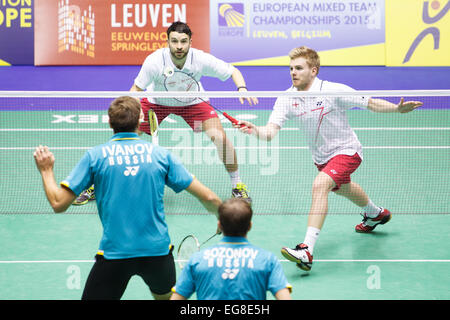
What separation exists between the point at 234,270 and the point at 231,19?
10.4 meters

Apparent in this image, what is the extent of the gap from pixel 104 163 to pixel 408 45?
10471mm

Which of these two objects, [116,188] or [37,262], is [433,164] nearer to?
[37,262]

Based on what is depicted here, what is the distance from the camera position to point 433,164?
864cm

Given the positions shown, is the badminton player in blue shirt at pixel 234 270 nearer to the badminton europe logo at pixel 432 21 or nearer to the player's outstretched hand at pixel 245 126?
the player's outstretched hand at pixel 245 126

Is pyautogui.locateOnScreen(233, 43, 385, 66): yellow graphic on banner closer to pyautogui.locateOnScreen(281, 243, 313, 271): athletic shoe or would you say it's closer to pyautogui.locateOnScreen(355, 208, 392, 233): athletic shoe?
pyautogui.locateOnScreen(355, 208, 392, 233): athletic shoe

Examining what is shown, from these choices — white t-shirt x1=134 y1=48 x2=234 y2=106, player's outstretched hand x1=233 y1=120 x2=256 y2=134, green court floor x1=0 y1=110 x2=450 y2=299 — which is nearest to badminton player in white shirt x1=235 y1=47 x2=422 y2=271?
player's outstretched hand x1=233 y1=120 x2=256 y2=134

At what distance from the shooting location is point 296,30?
504 inches

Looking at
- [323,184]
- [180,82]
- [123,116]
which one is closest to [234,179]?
[180,82]

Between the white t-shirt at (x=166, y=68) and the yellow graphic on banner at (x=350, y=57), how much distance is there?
221 inches

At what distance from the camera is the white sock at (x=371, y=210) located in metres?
6.28

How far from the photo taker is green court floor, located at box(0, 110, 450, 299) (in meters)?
5.29

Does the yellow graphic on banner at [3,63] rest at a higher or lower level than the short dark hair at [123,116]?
higher

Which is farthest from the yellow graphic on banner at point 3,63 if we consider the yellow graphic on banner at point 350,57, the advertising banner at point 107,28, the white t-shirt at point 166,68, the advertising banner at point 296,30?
the white t-shirt at point 166,68
